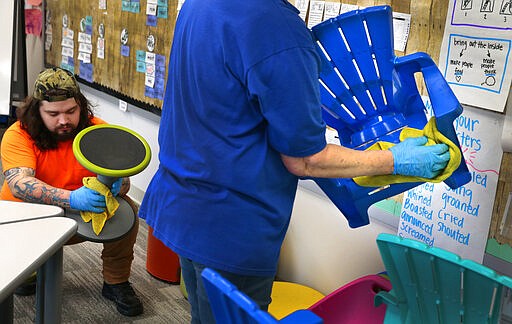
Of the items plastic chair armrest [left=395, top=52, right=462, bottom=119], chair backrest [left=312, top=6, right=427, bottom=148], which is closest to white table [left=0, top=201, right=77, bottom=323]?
chair backrest [left=312, top=6, right=427, bottom=148]

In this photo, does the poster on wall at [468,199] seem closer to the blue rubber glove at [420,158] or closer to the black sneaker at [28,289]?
the blue rubber glove at [420,158]

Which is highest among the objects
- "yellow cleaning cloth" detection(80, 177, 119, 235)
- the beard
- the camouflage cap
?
the camouflage cap

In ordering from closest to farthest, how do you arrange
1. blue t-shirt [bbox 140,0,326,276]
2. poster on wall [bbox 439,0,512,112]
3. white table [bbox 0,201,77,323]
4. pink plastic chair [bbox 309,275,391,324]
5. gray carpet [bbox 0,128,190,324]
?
blue t-shirt [bbox 140,0,326,276], white table [bbox 0,201,77,323], poster on wall [bbox 439,0,512,112], pink plastic chair [bbox 309,275,391,324], gray carpet [bbox 0,128,190,324]

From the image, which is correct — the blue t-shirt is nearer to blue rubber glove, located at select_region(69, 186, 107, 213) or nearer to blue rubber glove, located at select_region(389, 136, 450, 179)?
blue rubber glove, located at select_region(389, 136, 450, 179)

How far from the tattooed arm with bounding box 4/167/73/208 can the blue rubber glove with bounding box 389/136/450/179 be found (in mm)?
1377

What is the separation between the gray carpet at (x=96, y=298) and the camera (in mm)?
2389

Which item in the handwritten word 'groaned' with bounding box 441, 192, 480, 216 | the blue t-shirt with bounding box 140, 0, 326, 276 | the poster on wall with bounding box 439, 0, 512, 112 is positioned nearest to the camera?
the blue t-shirt with bounding box 140, 0, 326, 276

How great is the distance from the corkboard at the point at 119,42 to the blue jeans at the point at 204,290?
1.84 m

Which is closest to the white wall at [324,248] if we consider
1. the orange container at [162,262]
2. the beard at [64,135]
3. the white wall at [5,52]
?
the orange container at [162,262]

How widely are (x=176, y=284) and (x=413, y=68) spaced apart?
1.73 meters

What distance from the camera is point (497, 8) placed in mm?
1593

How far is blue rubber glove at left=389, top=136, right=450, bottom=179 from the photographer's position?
4.22ft

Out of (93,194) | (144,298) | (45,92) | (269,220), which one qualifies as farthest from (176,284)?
(269,220)

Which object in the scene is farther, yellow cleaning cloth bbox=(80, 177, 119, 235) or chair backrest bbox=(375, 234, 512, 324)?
yellow cleaning cloth bbox=(80, 177, 119, 235)
